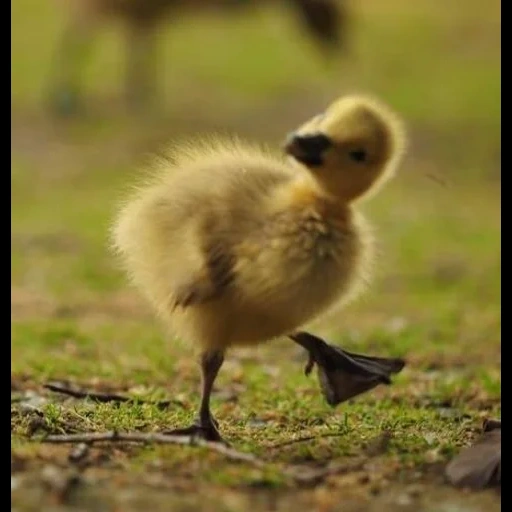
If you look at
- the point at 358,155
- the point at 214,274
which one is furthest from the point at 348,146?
the point at 214,274

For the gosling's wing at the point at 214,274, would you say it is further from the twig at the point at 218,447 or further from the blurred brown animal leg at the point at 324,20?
the blurred brown animal leg at the point at 324,20

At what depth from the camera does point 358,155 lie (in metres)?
3.38

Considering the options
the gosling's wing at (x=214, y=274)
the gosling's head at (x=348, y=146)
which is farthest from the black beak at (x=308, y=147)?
the gosling's wing at (x=214, y=274)

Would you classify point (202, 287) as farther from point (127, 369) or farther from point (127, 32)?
point (127, 32)

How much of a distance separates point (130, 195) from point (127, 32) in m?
13.5

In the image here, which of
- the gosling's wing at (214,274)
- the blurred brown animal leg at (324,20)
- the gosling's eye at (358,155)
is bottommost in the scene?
the gosling's wing at (214,274)

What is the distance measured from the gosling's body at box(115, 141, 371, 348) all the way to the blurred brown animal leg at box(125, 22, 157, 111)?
12.0 meters

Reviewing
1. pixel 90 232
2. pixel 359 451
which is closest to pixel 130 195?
pixel 359 451

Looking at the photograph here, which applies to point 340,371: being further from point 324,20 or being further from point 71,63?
point 71,63

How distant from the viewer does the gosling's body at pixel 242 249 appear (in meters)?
3.30

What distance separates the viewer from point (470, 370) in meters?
6.05

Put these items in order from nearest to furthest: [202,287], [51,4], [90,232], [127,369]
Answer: [202,287] < [127,369] < [90,232] < [51,4]

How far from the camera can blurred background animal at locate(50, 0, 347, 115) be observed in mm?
15227

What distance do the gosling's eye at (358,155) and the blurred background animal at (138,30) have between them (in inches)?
472
